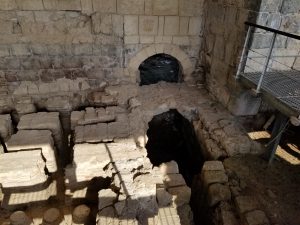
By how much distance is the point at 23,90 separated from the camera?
6.03 m

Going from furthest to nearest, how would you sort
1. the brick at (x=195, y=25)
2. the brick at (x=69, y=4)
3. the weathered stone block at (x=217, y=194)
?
the brick at (x=195, y=25), the brick at (x=69, y=4), the weathered stone block at (x=217, y=194)

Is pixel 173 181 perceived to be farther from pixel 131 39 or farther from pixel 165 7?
pixel 165 7

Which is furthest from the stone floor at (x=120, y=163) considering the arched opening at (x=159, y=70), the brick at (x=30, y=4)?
the brick at (x=30, y=4)

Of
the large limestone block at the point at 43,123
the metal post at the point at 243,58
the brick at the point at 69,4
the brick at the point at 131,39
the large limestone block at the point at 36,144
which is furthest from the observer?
the brick at the point at 131,39

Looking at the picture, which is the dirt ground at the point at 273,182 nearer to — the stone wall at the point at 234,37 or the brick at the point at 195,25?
the stone wall at the point at 234,37

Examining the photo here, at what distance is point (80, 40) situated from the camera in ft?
19.8

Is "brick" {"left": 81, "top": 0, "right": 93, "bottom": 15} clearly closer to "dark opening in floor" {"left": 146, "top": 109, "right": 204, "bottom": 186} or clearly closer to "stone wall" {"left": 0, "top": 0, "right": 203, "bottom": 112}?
"stone wall" {"left": 0, "top": 0, "right": 203, "bottom": 112}

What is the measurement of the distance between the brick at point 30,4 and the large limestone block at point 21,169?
3.15 m

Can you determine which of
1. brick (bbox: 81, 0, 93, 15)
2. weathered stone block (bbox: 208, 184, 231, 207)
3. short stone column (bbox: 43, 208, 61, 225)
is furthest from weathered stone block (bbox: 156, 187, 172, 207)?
brick (bbox: 81, 0, 93, 15)

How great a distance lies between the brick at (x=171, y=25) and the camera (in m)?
6.16

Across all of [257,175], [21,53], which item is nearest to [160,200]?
[257,175]

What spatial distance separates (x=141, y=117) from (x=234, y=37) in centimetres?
249

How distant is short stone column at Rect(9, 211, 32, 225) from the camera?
12.2ft

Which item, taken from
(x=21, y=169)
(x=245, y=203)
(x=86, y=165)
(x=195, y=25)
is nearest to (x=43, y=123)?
(x=21, y=169)
